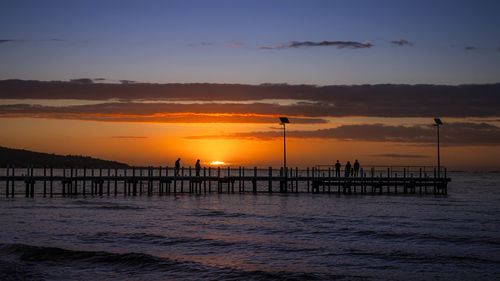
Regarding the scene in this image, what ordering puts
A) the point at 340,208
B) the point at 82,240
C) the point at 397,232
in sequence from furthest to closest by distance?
1. the point at 340,208
2. the point at 397,232
3. the point at 82,240

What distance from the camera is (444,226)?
3025 cm

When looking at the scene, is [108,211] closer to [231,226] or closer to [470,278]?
[231,226]

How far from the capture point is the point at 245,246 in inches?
880

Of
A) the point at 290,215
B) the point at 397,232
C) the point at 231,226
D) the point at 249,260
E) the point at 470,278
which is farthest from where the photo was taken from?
the point at 290,215

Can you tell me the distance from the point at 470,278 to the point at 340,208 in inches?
1020

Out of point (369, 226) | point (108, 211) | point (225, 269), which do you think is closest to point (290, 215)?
point (369, 226)

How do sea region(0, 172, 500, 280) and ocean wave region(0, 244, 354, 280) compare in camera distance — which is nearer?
ocean wave region(0, 244, 354, 280)

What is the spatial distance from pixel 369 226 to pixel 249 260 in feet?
40.9

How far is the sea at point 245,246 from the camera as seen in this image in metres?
17.3

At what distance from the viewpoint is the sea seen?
17.3m

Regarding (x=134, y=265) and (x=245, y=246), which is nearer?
(x=134, y=265)

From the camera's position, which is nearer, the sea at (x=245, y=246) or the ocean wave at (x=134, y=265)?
the ocean wave at (x=134, y=265)

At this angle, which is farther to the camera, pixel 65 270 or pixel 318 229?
pixel 318 229

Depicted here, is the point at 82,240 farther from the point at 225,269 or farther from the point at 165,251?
the point at 225,269
